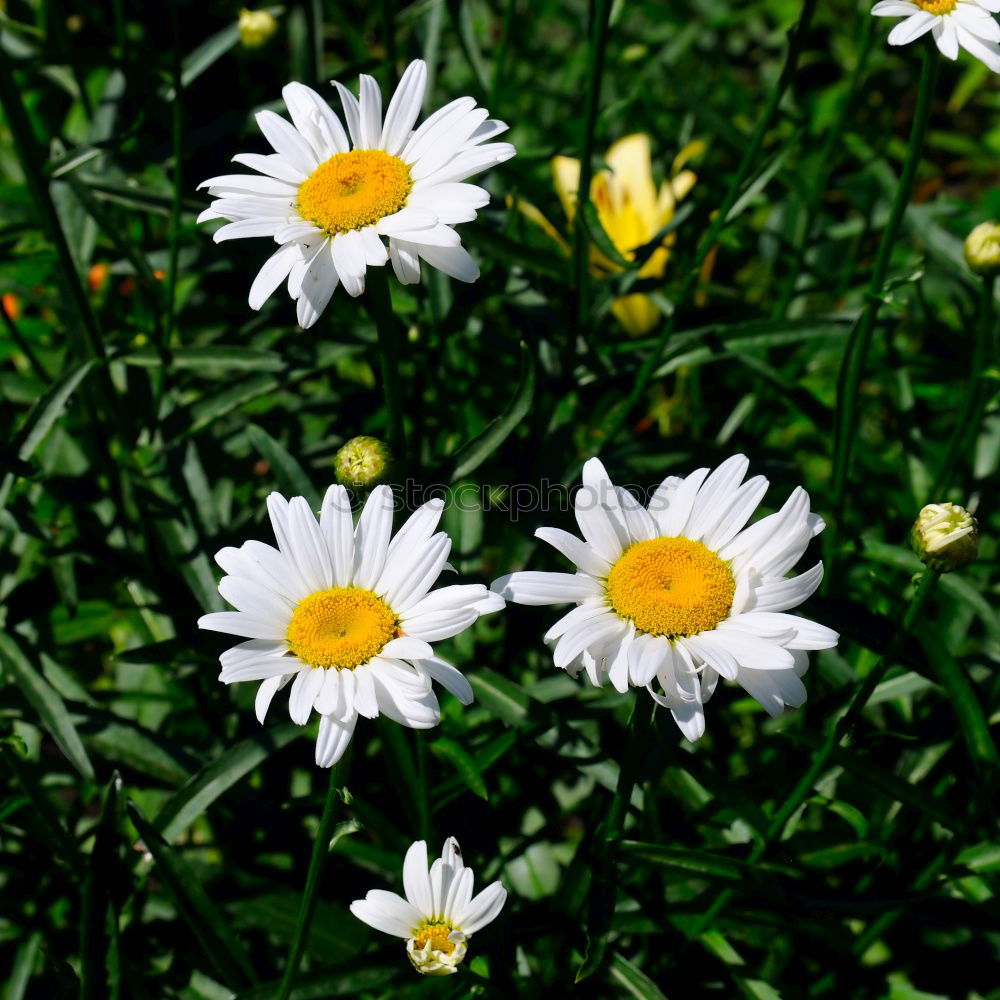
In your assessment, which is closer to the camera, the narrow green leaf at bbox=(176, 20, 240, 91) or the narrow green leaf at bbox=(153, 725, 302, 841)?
the narrow green leaf at bbox=(153, 725, 302, 841)

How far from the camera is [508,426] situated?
1.53 m

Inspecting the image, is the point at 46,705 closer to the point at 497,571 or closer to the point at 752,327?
the point at 497,571

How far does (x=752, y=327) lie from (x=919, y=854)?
989 millimetres

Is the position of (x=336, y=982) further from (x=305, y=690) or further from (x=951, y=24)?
(x=951, y=24)

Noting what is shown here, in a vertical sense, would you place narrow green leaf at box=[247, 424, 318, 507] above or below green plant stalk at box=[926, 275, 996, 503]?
below

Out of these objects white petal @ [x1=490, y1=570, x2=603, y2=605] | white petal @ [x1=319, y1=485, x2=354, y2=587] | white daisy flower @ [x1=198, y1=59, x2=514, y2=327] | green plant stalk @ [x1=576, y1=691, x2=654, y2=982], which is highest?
white daisy flower @ [x1=198, y1=59, x2=514, y2=327]

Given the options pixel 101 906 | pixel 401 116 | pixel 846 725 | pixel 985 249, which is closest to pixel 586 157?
pixel 401 116

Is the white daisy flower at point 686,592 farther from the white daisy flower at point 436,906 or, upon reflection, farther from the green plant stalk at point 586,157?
the green plant stalk at point 586,157

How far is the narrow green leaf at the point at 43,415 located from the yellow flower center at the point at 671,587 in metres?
1.01

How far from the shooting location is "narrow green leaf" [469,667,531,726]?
1.65 m

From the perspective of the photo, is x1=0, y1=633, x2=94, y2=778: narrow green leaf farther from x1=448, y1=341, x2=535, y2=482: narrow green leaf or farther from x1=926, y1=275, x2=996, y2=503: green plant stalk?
x1=926, y1=275, x2=996, y2=503: green plant stalk

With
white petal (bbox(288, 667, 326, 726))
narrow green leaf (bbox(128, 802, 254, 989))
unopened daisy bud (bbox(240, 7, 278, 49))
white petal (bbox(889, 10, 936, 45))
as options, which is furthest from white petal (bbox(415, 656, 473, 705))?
unopened daisy bud (bbox(240, 7, 278, 49))

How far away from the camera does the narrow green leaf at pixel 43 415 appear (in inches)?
69.1

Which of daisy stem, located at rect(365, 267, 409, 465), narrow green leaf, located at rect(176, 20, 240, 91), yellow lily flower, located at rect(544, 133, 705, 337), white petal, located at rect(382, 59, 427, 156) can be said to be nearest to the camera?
daisy stem, located at rect(365, 267, 409, 465)
